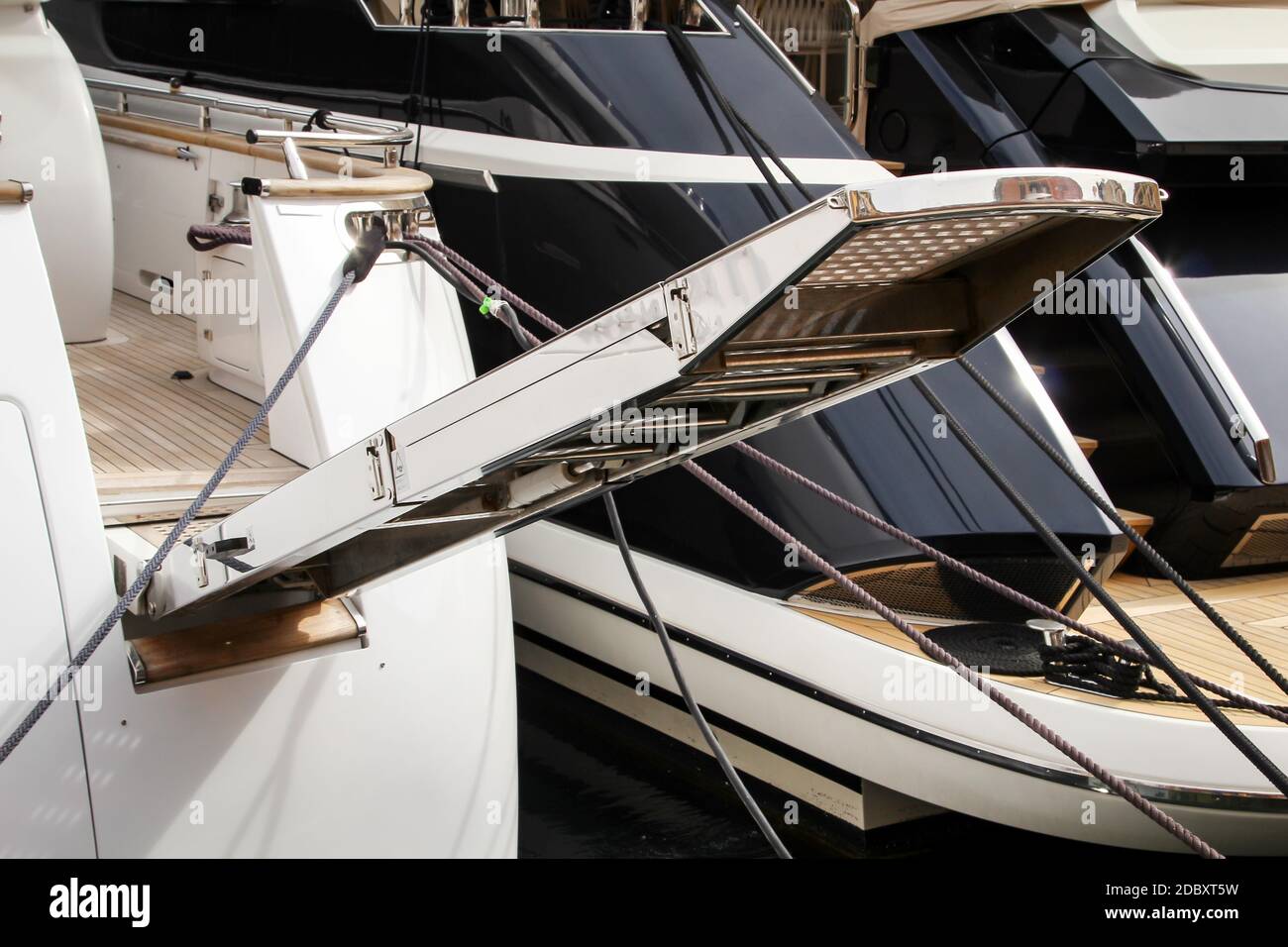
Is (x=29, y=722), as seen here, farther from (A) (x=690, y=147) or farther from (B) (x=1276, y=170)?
(B) (x=1276, y=170)

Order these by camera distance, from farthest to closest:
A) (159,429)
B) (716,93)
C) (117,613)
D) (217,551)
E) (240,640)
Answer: (716,93) < (159,429) < (240,640) < (217,551) < (117,613)

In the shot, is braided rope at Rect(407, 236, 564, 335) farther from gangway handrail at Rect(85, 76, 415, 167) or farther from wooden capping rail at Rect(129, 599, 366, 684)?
gangway handrail at Rect(85, 76, 415, 167)

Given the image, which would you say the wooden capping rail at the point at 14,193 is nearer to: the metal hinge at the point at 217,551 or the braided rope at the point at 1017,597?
the metal hinge at the point at 217,551

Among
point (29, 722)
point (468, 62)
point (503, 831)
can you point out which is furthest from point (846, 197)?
point (468, 62)

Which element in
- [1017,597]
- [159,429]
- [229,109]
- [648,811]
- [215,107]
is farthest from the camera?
[215,107]

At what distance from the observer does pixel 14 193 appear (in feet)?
8.53

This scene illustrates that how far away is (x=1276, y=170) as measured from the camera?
16.3ft

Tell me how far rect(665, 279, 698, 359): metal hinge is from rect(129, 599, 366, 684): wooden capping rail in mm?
1272

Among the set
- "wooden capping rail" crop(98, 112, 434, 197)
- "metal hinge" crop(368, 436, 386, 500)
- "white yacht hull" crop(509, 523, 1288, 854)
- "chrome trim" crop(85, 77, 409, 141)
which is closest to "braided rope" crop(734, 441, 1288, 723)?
"white yacht hull" crop(509, 523, 1288, 854)

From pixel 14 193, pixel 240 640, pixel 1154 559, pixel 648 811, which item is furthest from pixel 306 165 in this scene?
pixel 1154 559

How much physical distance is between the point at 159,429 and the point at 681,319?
2211 millimetres

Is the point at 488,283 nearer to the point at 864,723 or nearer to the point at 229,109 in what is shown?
the point at 864,723

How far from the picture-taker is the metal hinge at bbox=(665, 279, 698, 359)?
175 cm

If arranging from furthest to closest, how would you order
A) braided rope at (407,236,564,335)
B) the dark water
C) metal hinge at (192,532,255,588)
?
1. the dark water
2. braided rope at (407,236,564,335)
3. metal hinge at (192,532,255,588)
